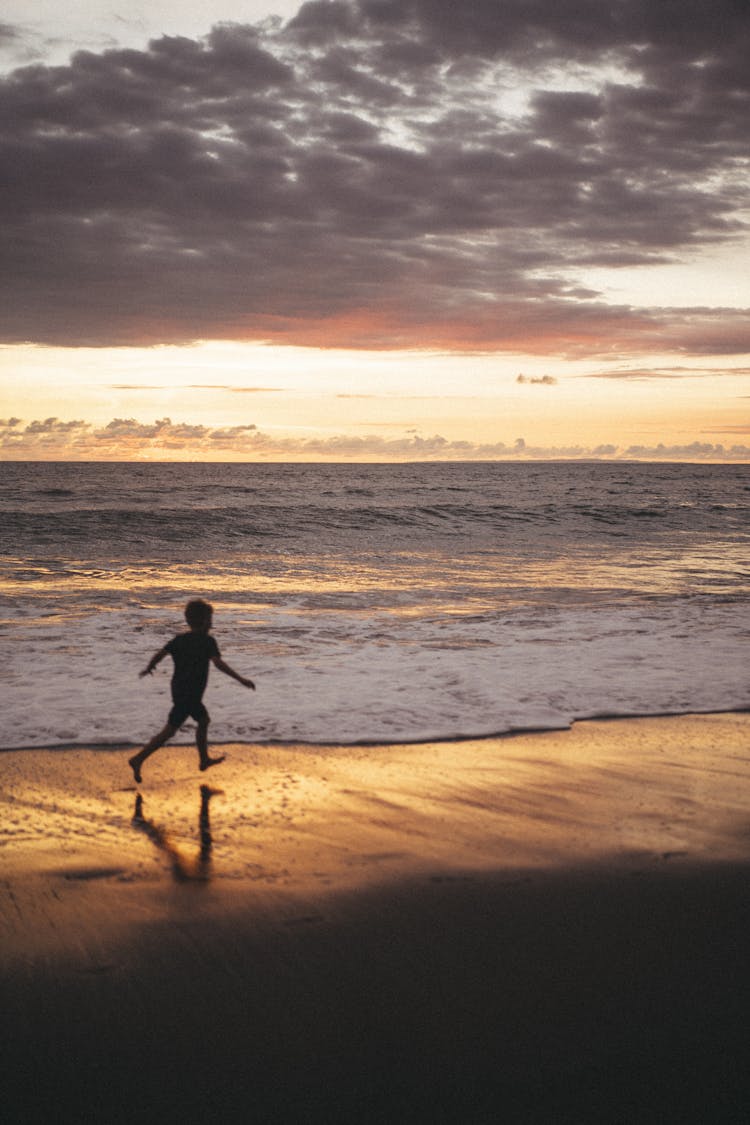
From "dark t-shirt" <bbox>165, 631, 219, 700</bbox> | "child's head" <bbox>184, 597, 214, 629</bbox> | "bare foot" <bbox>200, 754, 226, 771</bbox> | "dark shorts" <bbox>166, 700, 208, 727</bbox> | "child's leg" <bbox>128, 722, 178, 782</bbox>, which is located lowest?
"bare foot" <bbox>200, 754, 226, 771</bbox>

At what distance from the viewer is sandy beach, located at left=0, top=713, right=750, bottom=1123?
2.86 metres

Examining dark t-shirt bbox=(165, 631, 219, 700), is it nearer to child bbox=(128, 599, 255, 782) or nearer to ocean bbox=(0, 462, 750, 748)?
child bbox=(128, 599, 255, 782)

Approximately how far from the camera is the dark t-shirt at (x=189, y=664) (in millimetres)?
6234

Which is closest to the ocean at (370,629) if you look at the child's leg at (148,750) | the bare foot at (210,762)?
the bare foot at (210,762)

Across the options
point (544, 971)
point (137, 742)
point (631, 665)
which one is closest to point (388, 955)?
point (544, 971)

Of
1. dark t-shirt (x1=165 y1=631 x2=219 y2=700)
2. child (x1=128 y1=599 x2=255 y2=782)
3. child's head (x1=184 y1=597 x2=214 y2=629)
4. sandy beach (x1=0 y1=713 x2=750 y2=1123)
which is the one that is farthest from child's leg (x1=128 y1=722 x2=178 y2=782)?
child's head (x1=184 y1=597 x2=214 y2=629)

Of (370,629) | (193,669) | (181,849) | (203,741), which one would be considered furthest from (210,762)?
(370,629)

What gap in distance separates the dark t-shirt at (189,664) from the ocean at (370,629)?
1.13 metres

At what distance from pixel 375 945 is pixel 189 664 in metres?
2.99

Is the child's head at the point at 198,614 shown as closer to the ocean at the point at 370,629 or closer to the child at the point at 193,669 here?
the child at the point at 193,669

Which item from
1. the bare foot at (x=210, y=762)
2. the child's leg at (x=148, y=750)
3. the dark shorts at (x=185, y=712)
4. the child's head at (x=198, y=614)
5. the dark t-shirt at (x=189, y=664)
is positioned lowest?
the bare foot at (x=210, y=762)

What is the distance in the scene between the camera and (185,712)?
6.20m

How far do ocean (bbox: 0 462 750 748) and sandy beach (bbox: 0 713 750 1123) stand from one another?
5.59 ft

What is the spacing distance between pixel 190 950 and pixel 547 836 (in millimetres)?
2265
